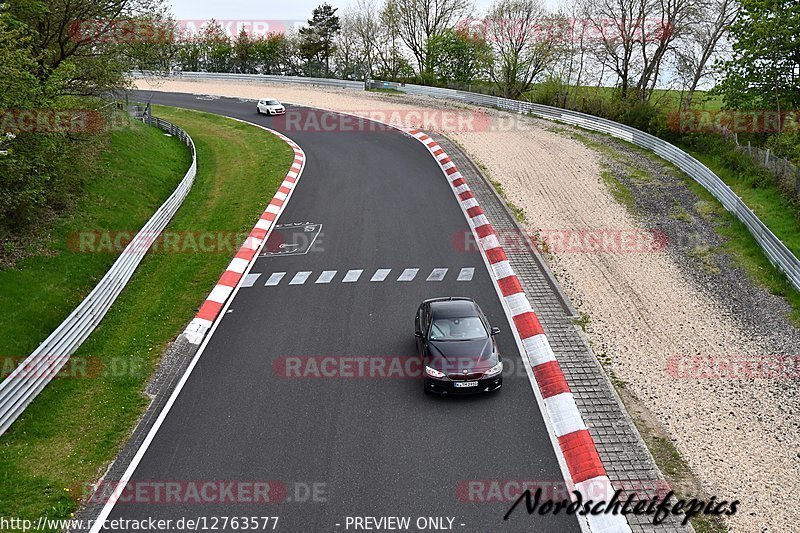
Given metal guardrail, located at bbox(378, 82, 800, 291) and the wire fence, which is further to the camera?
the wire fence

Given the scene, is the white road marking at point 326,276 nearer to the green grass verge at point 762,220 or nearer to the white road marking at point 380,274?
the white road marking at point 380,274

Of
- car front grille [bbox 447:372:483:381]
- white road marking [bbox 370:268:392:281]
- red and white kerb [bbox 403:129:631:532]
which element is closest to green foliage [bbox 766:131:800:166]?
red and white kerb [bbox 403:129:631:532]

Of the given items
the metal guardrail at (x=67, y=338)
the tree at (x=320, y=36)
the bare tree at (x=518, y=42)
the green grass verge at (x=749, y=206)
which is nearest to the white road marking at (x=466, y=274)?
the green grass verge at (x=749, y=206)

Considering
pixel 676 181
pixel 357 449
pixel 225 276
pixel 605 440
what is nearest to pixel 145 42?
pixel 225 276

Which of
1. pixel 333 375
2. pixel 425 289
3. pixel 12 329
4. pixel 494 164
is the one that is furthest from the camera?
pixel 494 164

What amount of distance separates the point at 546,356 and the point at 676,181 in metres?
15.4

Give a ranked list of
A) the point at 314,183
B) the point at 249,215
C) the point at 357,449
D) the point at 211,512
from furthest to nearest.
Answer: the point at 314,183
the point at 249,215
the point at 357,449
the point at 211,512

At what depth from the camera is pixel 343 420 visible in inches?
396

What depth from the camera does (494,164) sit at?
25.2 meters

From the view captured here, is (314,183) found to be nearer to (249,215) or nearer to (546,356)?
(249,215)

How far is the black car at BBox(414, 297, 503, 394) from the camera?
33.7 feet

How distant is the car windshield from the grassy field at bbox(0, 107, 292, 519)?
231 inches

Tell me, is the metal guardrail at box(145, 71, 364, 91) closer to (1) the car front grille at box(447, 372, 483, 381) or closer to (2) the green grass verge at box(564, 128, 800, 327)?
(2) the green grass verge at box(564, 128, 800, 327)

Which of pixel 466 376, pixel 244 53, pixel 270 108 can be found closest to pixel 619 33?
pixel 270 108
